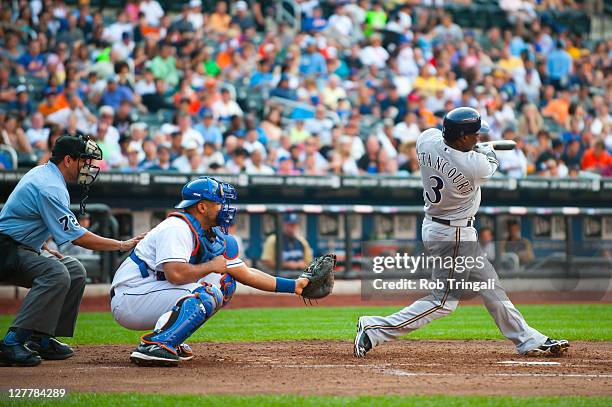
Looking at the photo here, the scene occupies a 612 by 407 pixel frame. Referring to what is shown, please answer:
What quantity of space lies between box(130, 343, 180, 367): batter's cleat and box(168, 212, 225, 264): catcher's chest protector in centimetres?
57

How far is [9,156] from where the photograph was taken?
12367 mm

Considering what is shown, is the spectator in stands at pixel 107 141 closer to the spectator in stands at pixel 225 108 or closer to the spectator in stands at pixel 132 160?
the spectator in stands at pixel 132 160

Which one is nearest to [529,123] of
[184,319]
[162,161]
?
[162,161]

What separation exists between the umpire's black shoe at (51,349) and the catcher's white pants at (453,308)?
202 centimetres

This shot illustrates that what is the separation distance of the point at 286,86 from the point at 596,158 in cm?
542

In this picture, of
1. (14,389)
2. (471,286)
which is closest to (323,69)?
(471,286)

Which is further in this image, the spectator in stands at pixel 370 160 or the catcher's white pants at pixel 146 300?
the spectator in stands at pixel 370 160

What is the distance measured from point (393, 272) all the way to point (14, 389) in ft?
26.3

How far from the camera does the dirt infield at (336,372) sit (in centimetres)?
498

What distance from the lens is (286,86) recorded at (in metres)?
15.9

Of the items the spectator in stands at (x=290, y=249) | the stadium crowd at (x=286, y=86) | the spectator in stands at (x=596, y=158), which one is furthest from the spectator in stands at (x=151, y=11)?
the spectator in stands at (x=596, y=158)

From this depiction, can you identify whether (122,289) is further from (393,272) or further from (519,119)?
(519,119)

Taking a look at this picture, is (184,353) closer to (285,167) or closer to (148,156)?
(148,156)

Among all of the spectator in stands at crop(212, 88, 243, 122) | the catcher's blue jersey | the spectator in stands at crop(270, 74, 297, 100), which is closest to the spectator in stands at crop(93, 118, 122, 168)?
the spectator in stands at crop(212, 88, 243, 122)
